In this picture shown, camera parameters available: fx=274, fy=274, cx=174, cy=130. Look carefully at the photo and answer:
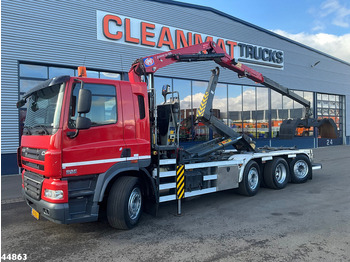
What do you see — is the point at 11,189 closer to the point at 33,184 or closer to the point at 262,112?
the point at 33,184

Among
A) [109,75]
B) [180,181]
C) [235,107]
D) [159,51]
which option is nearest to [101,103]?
[180,181]

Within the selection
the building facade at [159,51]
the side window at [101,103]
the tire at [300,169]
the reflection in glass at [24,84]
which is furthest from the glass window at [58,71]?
the tire at [300,169]

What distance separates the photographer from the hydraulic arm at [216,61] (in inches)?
241

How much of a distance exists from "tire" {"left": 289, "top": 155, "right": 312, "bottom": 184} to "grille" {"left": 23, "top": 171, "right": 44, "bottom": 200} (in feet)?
24.8

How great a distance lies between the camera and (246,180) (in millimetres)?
7406

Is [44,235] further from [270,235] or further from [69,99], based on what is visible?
[270,235]

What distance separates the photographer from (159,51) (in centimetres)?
1464

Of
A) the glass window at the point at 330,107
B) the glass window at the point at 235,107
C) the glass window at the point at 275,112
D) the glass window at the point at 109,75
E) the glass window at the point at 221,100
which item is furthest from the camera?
the glass window at the point at 330,107

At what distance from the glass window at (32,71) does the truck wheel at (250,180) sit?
9146 millimetres

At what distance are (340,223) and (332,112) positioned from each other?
961 inches

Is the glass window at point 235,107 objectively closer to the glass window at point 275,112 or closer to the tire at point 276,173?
the glass window at point 275,112

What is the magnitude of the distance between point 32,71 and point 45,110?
7777 mm

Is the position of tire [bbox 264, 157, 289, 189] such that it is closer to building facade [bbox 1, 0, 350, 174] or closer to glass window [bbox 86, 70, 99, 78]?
building facade [bbox 1, 0, 350, 174]

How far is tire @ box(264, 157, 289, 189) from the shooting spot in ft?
27.0
